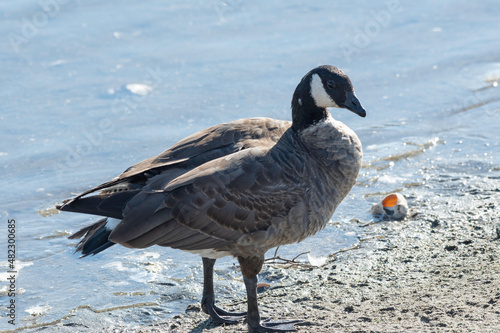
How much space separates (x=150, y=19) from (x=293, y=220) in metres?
7.95

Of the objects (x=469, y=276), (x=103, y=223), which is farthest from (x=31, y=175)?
(x=469, y=276)

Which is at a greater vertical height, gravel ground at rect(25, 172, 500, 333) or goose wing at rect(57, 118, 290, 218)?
goose wing at rect(57, 118, 290, 218)

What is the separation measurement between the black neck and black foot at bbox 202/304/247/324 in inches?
65.0

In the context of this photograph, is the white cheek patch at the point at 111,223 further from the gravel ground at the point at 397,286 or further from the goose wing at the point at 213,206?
the gravel ground at the point at 397,286

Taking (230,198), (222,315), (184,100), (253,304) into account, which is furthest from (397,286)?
(184,100)

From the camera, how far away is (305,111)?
5.88m

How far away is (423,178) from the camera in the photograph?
7.83m

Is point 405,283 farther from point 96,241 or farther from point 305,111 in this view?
point 96,241

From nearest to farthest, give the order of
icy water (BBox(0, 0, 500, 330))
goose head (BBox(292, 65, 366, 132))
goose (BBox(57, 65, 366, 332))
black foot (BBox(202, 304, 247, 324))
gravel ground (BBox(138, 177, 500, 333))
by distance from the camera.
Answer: gravel ground (BBox(138, 177, 500, 333)) < goose (BBox(57, 65, 366, 332)) < black foot (BBox(202, 304, 247, 324)) < goose head (BBox(292, 65, 366, 132)) < icy water (BBox(0, 0, 500, 330))

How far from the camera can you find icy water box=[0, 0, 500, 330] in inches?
254

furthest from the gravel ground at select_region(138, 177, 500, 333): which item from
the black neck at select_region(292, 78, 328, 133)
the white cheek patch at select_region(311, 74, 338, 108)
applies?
the white cheek patch at select_region(311, 74, 338, 108)

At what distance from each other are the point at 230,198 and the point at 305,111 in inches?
48.4

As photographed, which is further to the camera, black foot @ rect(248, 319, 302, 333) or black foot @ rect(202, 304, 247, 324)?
black foot @ rect(202, 304, 247, 324)

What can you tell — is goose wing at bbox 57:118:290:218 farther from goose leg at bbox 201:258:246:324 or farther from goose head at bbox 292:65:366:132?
goose leg at bbox 201:258:246:324
